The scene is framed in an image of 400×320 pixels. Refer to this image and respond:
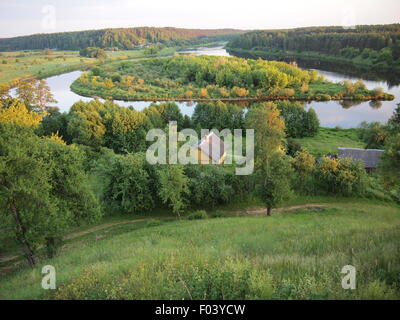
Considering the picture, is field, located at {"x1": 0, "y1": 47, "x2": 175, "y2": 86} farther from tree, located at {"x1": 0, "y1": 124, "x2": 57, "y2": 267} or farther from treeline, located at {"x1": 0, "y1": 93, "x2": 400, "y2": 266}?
tree, located at {"x1": 0, "y1": 124, "x2": 57, "y2": 267}

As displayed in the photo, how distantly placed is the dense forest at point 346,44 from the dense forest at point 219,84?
1059 inches

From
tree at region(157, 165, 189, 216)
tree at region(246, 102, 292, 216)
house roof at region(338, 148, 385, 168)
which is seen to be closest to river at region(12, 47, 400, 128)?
house roof at region(338, 148, 385, 168)

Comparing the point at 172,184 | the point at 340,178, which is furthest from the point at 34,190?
the point at 340,178

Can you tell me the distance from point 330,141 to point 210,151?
67.6 ft

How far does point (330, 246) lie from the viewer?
8656mm

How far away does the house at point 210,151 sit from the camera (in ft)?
97.8

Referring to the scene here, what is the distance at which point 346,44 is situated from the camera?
102 metres

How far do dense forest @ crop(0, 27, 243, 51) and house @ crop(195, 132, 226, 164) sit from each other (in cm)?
6809

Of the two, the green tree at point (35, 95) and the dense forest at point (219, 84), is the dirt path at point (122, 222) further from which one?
the dense forest at point (219, 84)

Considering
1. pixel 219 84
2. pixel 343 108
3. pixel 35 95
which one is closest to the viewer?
pixel 35 95

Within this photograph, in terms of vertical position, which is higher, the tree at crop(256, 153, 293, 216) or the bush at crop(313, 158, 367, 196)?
the tree at crop(256, 153, 293, 216)

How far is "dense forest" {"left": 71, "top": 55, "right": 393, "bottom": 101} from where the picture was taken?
67.8m

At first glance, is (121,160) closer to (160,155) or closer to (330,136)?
(160,155)

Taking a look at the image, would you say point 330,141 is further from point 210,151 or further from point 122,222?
point 122,222
